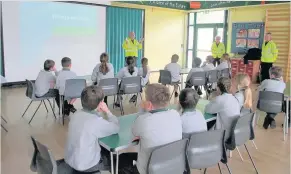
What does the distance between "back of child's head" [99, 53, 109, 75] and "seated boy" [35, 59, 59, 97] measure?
83 cm

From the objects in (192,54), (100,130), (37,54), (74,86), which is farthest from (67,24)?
(100,130)

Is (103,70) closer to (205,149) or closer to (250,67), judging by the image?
(205,149)

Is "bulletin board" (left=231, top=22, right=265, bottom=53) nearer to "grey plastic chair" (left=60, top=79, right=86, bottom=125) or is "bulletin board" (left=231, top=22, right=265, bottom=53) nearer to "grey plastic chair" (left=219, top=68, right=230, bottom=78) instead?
"grey plastic chair" (left=219, top=68, right=230, bottom=78)

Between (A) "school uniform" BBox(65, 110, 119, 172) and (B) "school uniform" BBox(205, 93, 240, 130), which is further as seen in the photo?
(B) "school uniform" BBox(205, 93, 240, 130)

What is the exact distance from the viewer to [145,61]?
232 inches

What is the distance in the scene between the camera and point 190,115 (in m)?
2.43

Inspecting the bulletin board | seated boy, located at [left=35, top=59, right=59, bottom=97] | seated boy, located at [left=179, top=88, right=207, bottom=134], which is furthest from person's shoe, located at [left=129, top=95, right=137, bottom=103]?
the bulletin board

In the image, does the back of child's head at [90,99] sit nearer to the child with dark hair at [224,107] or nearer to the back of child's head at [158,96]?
the back of child's head at [158,96]

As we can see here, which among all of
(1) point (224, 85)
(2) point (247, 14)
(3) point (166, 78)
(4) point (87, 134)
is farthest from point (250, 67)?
(4) point (87, 134)

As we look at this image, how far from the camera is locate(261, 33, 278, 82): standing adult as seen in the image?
7.93 meters

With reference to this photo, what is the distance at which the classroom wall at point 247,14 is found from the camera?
9734 millimetres

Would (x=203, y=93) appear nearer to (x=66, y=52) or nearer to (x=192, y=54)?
(x=66, y=52)

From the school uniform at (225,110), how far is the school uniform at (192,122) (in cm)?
51

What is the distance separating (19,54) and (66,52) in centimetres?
132
